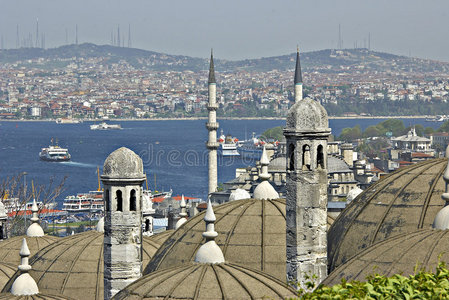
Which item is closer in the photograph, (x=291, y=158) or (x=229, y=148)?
(x=291, y=158)

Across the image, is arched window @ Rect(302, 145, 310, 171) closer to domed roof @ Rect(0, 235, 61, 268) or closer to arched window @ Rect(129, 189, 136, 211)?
arched window @ Rect(129, 189, 136, 211)

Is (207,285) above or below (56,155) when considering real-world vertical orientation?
above

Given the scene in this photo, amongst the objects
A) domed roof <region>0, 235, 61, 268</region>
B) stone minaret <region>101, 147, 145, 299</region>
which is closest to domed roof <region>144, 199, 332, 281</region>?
stone minaret <region>101, 147, 145, 299</region>

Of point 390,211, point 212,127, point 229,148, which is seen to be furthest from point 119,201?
point 229,148

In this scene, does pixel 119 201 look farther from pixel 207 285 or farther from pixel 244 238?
pixel 244 238

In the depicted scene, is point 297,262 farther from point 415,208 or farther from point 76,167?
point 76,167

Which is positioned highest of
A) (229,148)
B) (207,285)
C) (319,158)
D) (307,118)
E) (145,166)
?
(307,118)

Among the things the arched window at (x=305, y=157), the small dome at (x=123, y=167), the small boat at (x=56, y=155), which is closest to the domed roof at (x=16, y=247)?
the small dome at (x=123, y=167)

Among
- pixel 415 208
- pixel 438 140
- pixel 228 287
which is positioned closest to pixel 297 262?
pixel 228 287
